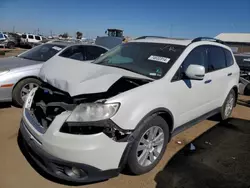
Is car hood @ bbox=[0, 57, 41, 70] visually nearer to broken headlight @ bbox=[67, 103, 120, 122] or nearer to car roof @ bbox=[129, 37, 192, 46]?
car roof @ bbox=[129, 37, 192, 46]

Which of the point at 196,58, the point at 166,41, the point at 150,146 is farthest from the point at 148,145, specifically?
the point at 166,41

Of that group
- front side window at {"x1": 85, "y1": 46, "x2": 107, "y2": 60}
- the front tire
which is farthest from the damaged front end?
front side window at {"x1": 85, "y1": 46, "x2": 107, "y2": 60}

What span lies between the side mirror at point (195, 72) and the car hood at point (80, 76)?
2.01ft

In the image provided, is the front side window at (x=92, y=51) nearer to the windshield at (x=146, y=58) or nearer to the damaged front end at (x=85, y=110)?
the windshield at (x=146, y=58)

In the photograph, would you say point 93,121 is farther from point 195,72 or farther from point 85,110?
point 195,72

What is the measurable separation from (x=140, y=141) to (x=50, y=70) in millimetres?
1622

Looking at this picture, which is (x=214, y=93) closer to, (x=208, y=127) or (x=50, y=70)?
(x=208, y=127)

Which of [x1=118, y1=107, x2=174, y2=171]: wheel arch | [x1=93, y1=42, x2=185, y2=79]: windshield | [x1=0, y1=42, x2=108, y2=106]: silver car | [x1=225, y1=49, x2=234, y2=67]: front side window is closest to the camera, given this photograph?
[x1=118, y1=107, x2=174, y2=171]: wheel arch

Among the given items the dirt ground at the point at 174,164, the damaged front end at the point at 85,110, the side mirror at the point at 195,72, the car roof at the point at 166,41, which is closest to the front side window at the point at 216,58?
the car roof at the point at 166,41

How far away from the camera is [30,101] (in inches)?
132

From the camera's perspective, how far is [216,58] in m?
4.56

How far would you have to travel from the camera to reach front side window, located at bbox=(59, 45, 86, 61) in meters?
6.47

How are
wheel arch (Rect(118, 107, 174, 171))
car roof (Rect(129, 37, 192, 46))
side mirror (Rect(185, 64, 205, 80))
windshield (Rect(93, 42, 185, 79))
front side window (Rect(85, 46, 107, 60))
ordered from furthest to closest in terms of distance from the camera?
front side window (Rect(85, 46, 107, 60)), car roof (Rect(129, 37, 192, 46)), windshield (Rect(93, 42, 185, 79)), side mirror (Rect(185, 64, 205, 80)), wheel arch (Rect(118, 107, 174, 171))

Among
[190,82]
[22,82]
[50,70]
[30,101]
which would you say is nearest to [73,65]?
[50,70]
